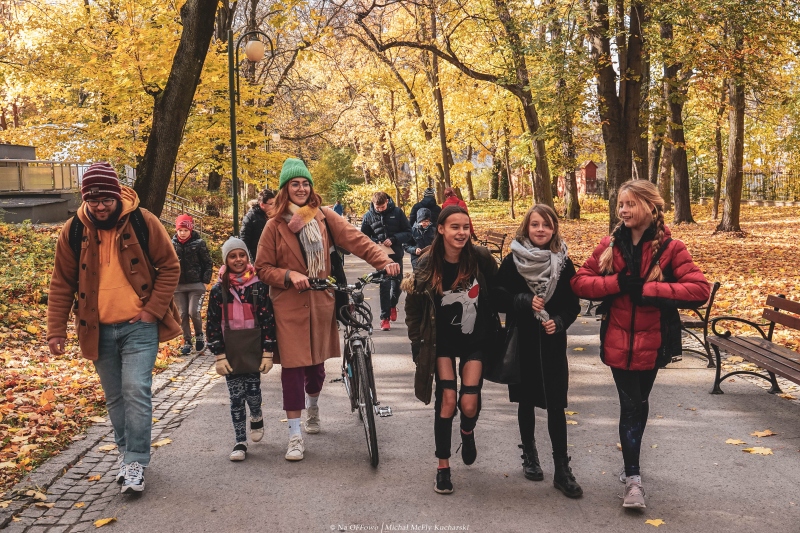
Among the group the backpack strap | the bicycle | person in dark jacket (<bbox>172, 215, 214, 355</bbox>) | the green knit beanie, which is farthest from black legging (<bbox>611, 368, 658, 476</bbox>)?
person in dark jacket (<bbox>172, 215, 214, 355</bbox>)

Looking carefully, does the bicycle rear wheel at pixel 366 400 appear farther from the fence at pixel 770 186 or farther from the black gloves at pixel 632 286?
the fence at pixel 770 186

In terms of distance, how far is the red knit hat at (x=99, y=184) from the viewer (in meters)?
4.59

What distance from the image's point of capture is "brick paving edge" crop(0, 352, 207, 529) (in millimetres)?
4578

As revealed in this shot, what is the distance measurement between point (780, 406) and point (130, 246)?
5510 mm

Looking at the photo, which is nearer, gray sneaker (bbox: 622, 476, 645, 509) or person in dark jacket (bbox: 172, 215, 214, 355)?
gray sneaker (bbox: 622, 476, 645, 509)

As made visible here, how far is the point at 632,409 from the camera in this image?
4441 mm

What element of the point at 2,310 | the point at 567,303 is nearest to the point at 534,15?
the point at 2,310

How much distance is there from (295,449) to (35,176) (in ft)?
86.5

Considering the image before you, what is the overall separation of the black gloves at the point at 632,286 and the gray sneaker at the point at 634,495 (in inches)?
41.7

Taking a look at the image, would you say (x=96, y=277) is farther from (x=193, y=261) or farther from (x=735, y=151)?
(x=735, y=151)

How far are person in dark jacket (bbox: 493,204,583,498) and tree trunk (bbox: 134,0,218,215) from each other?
6.81m

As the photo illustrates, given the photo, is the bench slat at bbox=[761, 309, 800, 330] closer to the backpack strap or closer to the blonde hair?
the blonde hair

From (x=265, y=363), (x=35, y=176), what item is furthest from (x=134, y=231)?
(x=35, y=176)

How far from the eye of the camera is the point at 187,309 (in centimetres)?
921
